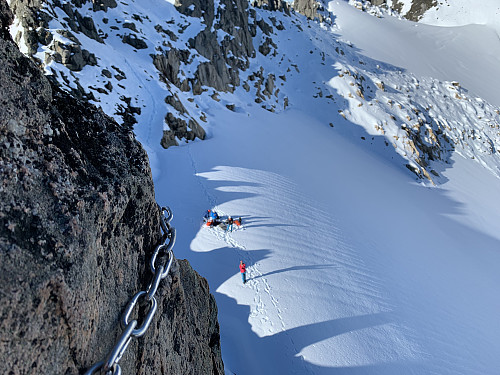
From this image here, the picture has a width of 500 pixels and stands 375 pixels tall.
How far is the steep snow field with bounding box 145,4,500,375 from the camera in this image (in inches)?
316

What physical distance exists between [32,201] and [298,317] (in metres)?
8.16

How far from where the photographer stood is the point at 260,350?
7.56 m

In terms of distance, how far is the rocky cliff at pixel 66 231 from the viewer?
1.25m

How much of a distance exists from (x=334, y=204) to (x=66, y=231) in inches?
628

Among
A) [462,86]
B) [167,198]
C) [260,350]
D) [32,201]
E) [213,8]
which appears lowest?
[167,198]

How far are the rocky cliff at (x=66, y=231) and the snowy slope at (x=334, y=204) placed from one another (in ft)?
20.4

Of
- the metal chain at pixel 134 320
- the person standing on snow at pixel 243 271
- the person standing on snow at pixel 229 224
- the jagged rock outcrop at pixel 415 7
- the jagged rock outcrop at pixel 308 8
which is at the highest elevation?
the jagged rock outcrop at pixel 415 7

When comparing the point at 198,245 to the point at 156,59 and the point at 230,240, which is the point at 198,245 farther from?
the point at 156,59

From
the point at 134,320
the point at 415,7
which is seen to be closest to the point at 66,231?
the point at 134,320

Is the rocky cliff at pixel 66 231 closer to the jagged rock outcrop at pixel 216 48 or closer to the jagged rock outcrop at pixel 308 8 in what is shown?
the jagged rock outcrop at pixel 216 48

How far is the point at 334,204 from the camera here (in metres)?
16.5

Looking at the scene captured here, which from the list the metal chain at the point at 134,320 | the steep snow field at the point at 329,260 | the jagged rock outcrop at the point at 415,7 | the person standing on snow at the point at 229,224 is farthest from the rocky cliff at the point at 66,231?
the jagged rock outcrop at the point at 415,7

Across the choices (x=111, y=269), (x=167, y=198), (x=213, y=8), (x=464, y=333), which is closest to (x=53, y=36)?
(x=167, y=198)

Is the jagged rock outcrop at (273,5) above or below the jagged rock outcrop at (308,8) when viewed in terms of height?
below
